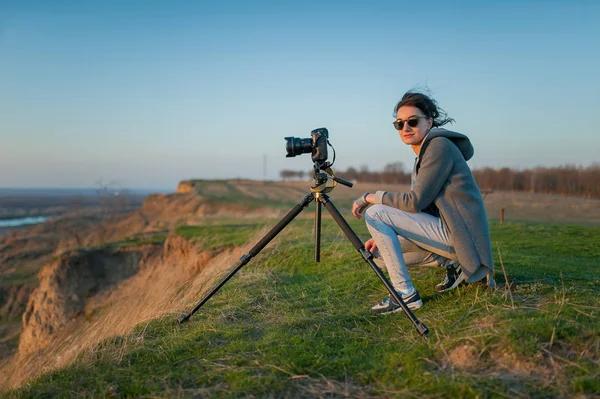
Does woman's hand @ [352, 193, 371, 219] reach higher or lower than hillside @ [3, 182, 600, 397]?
higher

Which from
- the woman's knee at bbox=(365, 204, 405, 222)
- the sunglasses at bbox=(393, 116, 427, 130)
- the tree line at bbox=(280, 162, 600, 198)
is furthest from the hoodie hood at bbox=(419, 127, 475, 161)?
the tree line at bbox=(280, 162, 600, 198)

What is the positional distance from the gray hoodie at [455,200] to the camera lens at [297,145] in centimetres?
85

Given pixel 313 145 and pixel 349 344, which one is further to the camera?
pixel 313 145

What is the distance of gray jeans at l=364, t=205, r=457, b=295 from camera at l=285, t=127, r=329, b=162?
609mm

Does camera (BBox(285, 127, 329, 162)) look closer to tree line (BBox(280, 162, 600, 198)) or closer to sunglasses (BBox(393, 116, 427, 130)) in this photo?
sunglasses (BBox(393, 116, 427, 130))

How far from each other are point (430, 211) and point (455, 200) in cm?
39

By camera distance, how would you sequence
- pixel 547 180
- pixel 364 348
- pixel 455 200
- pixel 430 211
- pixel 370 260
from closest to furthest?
pixel 364 348 → pixel 370 260 → pixel 455 200 → pixel 430 211 → pixel 547 180

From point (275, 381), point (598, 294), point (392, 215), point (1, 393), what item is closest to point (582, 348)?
point (598, 294)

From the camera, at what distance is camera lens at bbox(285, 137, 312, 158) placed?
13.1ft

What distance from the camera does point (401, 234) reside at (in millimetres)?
4043

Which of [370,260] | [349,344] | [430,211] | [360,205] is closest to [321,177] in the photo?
[360,205]

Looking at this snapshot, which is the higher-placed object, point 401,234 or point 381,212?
point 381,212

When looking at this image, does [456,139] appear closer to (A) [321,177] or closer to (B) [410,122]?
(B) [410,122]

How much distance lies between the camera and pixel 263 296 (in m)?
5.20
